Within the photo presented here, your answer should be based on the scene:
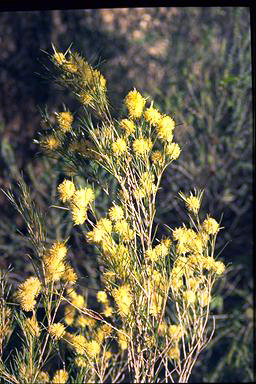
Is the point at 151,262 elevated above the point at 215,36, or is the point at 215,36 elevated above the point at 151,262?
the point at 215,36

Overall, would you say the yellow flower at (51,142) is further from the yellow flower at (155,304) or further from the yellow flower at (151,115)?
the yellow flower at (155,304)

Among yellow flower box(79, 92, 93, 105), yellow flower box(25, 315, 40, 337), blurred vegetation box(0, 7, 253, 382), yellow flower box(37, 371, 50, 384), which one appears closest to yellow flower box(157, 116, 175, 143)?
yellow flower box(79, 92, 93, 105)

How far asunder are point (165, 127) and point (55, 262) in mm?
383

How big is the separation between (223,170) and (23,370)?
2.90 m

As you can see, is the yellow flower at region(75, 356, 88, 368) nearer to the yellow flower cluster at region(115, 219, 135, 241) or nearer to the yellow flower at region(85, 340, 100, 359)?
the yellow flower at region(85, 340, 100, 359)

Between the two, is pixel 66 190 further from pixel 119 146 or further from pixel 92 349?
pixel 92 349

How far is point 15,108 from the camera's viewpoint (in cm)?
430

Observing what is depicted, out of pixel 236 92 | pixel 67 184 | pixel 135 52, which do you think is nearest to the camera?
pixel 67 184

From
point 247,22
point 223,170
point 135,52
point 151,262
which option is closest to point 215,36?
point 247,22

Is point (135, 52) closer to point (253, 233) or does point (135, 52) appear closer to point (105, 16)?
point (105, 16)

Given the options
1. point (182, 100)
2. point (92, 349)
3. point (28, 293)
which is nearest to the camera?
point (28, 293)

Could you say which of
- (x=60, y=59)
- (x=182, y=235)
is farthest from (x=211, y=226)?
(x=60, y=59)

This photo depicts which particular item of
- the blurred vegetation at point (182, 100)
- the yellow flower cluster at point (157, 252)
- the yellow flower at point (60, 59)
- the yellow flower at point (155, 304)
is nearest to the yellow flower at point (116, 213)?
the yellow flower cluster at point (157, 252)

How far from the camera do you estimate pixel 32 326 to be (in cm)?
157
